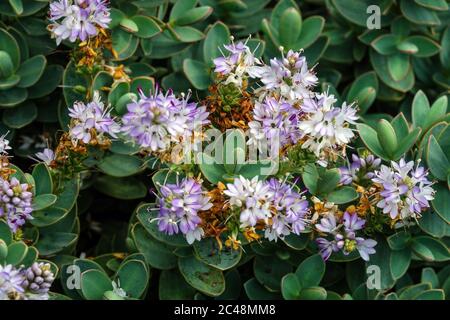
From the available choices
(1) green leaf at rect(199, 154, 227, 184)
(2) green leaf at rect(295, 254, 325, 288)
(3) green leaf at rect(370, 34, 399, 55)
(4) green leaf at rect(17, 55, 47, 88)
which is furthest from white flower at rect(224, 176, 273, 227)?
(3) green leaf at rect(370, 34, 399, 55)

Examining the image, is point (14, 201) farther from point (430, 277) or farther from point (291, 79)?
point (430, 277)

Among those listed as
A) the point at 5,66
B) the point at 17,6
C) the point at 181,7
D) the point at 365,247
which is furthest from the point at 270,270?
the point at 17,6

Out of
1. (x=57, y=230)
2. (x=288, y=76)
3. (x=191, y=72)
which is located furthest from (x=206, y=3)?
(x=57, y=230)

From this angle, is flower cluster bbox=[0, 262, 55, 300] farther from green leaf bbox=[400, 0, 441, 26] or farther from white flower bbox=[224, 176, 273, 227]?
green leaf bbox=[400, 0, 441, 26]

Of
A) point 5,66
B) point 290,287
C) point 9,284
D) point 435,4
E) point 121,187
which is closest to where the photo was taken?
point 9,284

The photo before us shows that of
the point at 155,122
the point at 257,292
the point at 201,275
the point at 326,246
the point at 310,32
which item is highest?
the point at 155,122

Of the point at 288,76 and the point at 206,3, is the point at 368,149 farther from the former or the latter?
the point at 206,3

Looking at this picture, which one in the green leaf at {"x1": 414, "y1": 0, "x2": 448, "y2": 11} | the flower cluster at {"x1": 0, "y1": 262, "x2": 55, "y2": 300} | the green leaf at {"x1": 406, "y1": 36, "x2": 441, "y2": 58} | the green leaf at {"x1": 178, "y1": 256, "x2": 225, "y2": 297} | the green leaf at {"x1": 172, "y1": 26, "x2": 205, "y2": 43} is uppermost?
the green leaf at {"x1": 414, "y1": 0, "x2": 448, "y2": 11}
